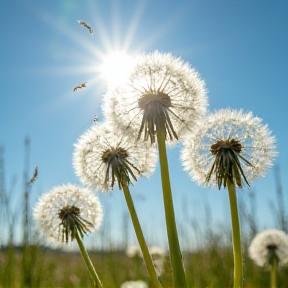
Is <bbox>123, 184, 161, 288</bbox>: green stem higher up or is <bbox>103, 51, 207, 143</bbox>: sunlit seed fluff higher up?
<bbox>103, 51, 207, 143</bbox>: sunlit seed fluff

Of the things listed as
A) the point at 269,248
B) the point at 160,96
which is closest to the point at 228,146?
the point at 160,96

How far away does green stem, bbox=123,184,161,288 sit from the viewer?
463 centimetres

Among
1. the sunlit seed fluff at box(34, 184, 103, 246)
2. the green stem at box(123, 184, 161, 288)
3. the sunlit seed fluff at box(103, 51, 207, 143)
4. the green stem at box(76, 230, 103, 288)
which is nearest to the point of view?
the green stem at box(123, 184, 161, 288)

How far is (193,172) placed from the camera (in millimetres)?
5852

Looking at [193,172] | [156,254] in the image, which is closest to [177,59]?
[193,172]

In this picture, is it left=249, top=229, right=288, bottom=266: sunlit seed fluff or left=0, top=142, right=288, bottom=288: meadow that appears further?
left=249, top=229, right=288, bottom=266: sunlit seed fluff

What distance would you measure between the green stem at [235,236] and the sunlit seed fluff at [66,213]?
230cm

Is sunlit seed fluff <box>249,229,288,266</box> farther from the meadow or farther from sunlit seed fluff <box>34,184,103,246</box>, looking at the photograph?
sunlit seed fluff <box>34,184,103,246</box>

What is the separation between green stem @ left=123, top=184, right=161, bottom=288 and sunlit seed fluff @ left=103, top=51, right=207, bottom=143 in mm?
744

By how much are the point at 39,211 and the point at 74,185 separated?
26.3 inches

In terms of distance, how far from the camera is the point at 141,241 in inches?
193

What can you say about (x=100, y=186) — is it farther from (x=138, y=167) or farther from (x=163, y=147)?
(x=163, y=147)

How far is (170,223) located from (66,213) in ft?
8.00

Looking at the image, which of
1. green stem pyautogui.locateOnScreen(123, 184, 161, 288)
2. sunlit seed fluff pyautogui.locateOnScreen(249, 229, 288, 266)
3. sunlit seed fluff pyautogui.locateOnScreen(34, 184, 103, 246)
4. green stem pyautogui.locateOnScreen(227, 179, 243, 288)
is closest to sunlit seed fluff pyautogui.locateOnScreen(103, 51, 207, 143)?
green stem pyautogui.locateOnScreen(123, 184, 161, 288)
